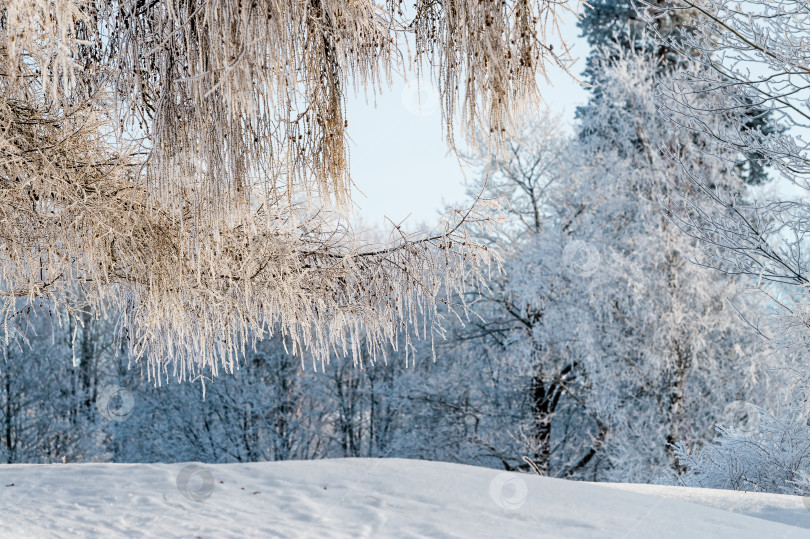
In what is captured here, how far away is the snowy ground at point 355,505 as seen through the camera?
12.9 feet

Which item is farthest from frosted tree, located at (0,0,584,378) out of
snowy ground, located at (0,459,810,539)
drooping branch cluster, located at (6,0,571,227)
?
snowy ground, located at (0,459,810,539)

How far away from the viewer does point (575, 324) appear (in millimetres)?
10164

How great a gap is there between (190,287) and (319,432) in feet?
35.9

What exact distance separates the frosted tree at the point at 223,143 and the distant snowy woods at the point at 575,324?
5 centimetres

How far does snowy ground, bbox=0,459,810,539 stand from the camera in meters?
3.95

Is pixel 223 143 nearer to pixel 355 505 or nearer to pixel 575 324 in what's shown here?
pixel 355 505

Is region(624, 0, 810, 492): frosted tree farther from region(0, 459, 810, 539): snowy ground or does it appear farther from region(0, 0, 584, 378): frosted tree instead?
region(0, 0, 584, 378): frosted tree

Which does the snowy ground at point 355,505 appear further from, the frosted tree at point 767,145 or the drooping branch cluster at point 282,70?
the drooping branch cluster at point 282,70

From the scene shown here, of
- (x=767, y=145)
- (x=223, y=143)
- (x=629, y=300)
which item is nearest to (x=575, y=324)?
(x=629, y=300)

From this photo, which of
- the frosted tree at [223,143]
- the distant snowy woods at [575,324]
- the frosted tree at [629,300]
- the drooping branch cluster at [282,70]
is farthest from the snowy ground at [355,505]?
A: the frosted tree at [629,300]

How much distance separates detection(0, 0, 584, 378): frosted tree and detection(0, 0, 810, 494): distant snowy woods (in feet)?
0.16

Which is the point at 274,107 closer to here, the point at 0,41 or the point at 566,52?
the point at 566,52

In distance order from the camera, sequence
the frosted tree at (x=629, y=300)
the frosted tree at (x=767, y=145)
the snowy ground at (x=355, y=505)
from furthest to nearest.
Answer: the frosted tree at (x=629, y=300), the frosted tree at (x=767, y=145), the snowy ground at (x=355, y=505)

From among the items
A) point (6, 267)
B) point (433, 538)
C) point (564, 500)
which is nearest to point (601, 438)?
point (564, 500)
